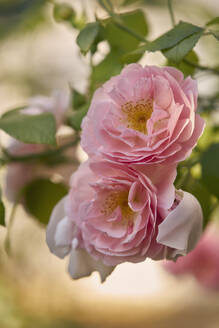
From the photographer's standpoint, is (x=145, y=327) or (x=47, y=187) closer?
(x=47, y=187)

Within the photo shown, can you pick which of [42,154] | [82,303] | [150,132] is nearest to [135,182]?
[150,132]

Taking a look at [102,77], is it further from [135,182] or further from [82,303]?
[82,303]

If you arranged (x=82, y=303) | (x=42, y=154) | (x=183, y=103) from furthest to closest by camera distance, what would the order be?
(x=82, y=303), (x=42, y=154), (x=183, y=103)

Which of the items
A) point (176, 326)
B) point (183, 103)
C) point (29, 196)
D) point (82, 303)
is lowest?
point (176, 326)

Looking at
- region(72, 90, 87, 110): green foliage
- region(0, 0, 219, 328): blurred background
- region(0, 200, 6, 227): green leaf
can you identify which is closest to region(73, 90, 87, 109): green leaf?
region(72, 90, 87, 110): green foliage

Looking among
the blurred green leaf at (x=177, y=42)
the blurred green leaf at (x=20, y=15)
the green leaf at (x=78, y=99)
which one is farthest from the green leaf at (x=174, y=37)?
the blurred green leaf at (x=20, y=15)

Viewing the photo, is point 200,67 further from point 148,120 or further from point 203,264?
point 203,264
